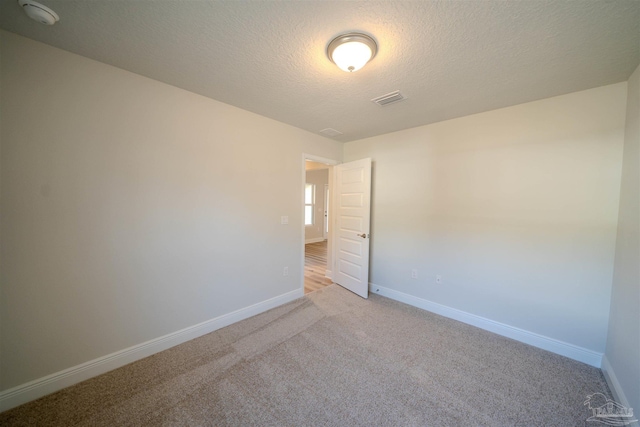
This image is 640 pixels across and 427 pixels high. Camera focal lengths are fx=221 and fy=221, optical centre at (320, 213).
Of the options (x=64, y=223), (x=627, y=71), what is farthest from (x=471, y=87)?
(x=64, y=223)

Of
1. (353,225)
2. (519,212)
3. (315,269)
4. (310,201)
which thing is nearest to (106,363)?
(353,225)

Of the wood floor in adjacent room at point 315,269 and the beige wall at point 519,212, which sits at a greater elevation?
the beige wall at point 519,212

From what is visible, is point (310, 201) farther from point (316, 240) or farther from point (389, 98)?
point (389, 98)

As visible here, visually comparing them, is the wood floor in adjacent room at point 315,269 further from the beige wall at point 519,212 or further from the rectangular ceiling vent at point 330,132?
the rectangular ceiling vent at point 330,132

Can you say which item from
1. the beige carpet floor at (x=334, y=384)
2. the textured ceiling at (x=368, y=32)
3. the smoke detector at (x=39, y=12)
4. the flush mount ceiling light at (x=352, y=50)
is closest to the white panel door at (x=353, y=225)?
the beige carpet floor at (x=334, y=384)

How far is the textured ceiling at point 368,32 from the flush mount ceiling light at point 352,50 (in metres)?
0.06

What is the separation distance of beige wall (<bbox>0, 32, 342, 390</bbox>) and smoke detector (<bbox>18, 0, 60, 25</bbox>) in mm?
391

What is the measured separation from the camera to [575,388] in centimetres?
178

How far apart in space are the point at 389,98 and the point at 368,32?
95 cm

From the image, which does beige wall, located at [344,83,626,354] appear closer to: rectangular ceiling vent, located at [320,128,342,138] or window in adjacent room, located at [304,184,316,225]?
rectangular ceiling vent, located at [320,128,342,138]

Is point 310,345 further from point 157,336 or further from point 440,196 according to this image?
point 440,196

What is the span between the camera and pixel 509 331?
2463 mm

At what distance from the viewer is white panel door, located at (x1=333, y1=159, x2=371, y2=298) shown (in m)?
3.46

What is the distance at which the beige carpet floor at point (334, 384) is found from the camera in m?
1.51
